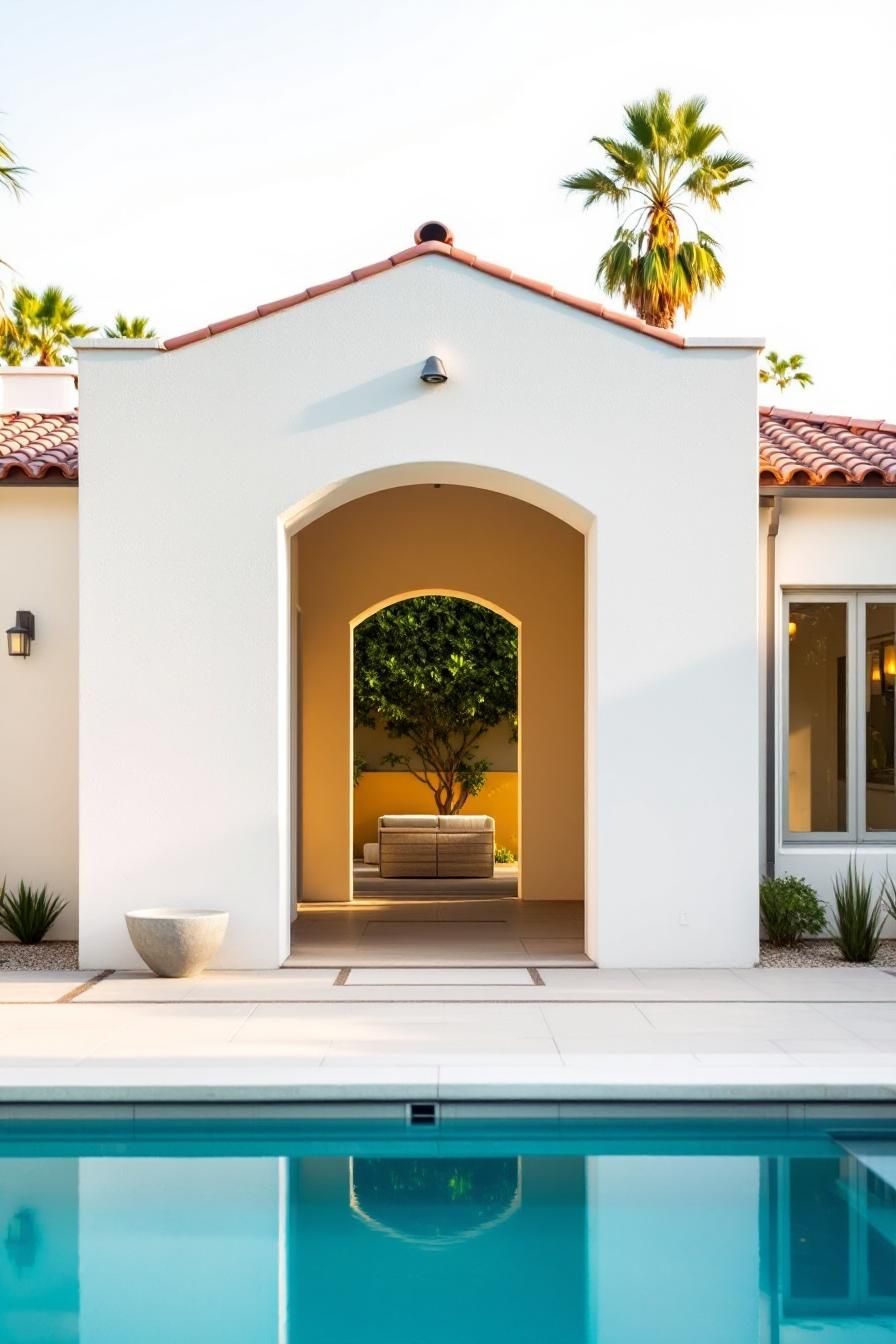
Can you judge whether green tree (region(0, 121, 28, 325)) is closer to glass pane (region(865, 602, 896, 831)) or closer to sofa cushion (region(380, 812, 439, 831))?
glass pane (region(865, 602, 896, 831))

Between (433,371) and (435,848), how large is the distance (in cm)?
1035

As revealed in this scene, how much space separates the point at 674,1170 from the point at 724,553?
601 centimetres

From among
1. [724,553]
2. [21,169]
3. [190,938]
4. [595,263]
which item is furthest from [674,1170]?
[595,263]

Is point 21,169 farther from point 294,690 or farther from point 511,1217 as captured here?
point 511,1217

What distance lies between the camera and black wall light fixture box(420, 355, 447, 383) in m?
11.3

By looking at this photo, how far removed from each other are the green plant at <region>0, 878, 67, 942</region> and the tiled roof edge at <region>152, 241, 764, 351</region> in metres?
5.16

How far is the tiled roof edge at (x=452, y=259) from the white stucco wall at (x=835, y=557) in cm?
218

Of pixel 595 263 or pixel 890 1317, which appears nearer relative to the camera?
pixel 890 1317

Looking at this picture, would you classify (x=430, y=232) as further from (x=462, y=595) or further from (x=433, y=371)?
(x=462, y=595)

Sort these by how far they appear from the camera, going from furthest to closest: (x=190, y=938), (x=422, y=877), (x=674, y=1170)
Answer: (x=422, y=877), (x=190, y=938), (x=674, y=1170)

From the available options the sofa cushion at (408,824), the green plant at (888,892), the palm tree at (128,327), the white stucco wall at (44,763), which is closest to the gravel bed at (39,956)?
the white stucco wall at (44,763)

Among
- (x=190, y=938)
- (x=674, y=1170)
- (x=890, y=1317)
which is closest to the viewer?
(x=890, y=1317)

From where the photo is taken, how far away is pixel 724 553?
38.3ft

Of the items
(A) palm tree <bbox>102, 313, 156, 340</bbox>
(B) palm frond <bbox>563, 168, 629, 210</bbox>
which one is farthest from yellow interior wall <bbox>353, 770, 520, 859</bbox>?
(B) palm frond <bbox>563, 168, 629, 210</bbox>
